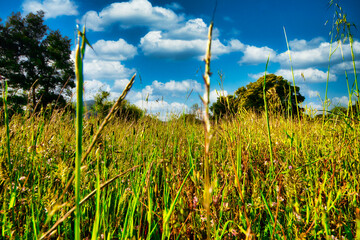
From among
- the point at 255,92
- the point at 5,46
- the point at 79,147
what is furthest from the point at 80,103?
the point at 5,46

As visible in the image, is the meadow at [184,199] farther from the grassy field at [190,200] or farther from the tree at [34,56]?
the tree at [34,56]

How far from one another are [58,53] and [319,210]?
130 feet

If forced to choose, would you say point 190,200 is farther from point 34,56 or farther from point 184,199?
point 34,56

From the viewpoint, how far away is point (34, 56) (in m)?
33.8

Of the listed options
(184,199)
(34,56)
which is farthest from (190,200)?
(34,56)

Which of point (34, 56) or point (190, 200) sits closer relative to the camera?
point (190, 200)

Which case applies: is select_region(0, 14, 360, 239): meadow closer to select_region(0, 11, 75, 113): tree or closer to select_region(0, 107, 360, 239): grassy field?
select_region(0, 107, 360, 239): grassy field

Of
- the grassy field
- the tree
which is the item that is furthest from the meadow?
the tree

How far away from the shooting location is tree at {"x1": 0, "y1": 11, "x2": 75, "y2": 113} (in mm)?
31453

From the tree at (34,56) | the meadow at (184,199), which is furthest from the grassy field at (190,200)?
the tree at (34,56)

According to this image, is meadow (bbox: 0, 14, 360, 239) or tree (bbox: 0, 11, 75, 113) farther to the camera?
tree (bbox: 0, 11, 75, 113)

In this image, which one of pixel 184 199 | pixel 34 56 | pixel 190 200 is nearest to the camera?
pixel 190 200

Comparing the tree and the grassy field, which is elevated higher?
the tree

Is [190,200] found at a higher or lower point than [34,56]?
lower
